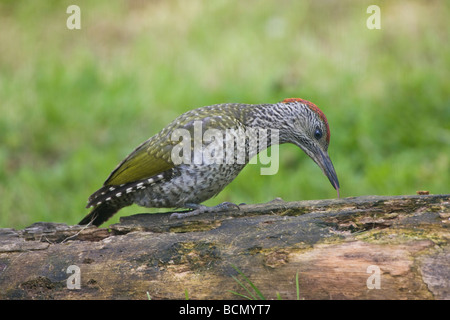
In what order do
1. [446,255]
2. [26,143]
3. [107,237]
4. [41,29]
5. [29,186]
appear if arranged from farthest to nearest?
[41,29], [26,143], [29,186], [107,237], [446,255]

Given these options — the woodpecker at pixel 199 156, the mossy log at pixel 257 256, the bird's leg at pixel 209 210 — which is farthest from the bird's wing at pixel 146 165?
the mossy log at pixel 257 256

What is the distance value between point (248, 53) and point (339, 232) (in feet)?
15.8

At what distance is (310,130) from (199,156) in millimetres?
898

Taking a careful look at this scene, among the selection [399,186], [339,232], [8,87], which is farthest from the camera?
[8,87]

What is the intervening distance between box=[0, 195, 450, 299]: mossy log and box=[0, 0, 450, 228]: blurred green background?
2221 millimetres

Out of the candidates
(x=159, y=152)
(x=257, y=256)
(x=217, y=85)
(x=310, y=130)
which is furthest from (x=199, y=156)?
(x=217, y=85)

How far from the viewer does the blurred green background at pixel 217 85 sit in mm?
6168

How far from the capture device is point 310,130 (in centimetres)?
464

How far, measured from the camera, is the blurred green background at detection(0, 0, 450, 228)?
6.17 metres
